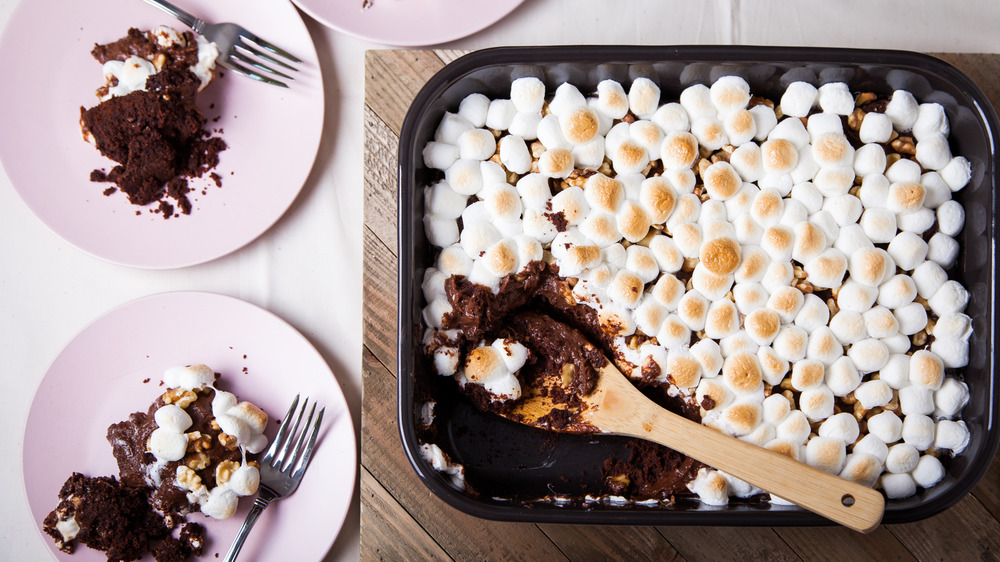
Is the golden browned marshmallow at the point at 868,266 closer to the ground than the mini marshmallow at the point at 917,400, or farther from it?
farther from it

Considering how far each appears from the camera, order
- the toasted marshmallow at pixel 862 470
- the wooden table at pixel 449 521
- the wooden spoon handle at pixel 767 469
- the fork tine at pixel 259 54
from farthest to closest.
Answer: the fork tine at pixel 259 54 → the wooden table at pixel 449 521 → the toasted marshmallow at pixel 862 470 → the wooden spoon handle at pixel 767 469

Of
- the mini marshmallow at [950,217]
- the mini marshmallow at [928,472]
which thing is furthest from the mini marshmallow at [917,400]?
the mini marshmallow at [950,217]

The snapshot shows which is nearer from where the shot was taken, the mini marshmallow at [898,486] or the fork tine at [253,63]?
the mini marshmallow at [898,486]

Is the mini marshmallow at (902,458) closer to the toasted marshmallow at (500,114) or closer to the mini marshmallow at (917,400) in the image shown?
the mini marshmallow at (917,400)

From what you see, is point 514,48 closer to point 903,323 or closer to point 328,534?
point 903,323

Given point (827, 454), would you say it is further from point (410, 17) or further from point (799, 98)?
point (410, 17)

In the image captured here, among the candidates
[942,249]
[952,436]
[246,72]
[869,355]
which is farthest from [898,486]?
[246,72]

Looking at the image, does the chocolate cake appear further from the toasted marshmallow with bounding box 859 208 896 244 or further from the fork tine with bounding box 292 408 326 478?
the toasted marshmallow with bounding box 859 208 896 244
